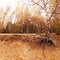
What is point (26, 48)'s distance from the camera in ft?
7.38

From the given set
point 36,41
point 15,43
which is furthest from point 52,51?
point 15,43

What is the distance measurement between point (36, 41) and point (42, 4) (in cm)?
48

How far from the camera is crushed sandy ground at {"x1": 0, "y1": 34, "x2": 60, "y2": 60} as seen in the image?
2.20 metres

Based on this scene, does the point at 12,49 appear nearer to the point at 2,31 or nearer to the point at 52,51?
the point at 2,31

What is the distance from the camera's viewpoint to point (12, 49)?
223 cm

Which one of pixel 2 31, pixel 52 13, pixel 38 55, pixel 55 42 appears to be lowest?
pixel 38 55

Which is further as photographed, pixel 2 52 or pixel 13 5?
pixel 13 5

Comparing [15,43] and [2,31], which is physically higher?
[2,31]

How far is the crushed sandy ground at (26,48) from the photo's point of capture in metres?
2.20

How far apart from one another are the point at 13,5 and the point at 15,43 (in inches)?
19.6

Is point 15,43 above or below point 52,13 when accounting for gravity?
below

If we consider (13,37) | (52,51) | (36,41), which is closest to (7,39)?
(13,37)

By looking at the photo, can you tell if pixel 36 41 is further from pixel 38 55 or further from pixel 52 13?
pixel 52 13

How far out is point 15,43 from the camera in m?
2.27
